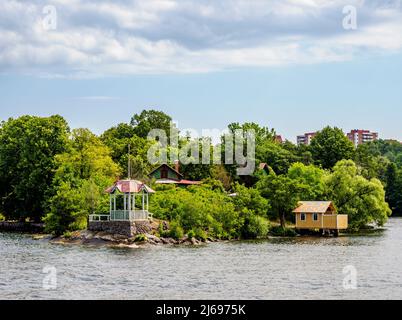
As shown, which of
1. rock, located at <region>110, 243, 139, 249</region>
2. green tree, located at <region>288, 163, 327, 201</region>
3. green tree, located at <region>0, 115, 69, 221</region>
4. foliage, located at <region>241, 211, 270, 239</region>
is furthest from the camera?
green tree, located at <region>0, 115, 69, 221</region>

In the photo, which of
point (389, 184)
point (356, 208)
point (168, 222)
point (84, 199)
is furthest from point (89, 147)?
point (389, 184)

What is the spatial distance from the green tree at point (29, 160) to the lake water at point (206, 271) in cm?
1922

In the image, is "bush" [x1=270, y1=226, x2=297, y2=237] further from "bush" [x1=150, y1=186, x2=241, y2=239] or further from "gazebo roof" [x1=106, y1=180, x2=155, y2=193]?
"gazebo roof" [x1=106, y1=180, x2=155, y2=193]

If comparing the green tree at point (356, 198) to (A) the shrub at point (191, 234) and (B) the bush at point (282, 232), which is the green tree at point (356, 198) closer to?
(B) the bush at point (282, 232)

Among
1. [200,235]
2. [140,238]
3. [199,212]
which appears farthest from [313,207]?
[140,238]

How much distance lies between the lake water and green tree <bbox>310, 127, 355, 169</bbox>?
4924 centimetres

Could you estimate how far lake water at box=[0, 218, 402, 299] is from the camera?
1176 inches

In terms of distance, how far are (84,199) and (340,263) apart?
2446 cm

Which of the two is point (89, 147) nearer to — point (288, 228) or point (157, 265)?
point (288, 228)

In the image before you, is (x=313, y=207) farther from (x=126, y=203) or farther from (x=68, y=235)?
(x=68, y=235)

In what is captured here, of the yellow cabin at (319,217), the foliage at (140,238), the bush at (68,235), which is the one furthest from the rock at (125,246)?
the yellow cabin at (319,217)

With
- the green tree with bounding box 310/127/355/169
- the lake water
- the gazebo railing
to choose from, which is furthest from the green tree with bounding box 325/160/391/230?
the green tree with bounding box 310/127/355/169

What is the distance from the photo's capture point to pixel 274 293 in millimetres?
29906

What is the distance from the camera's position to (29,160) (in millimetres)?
73250
